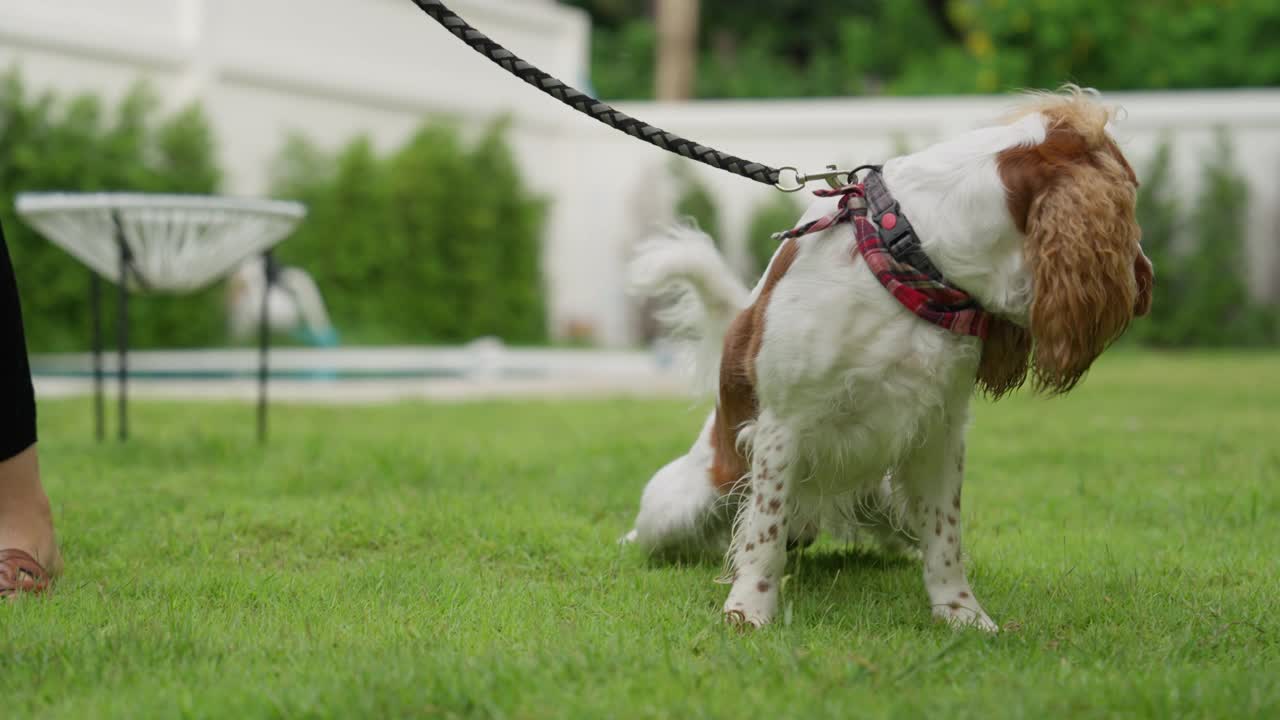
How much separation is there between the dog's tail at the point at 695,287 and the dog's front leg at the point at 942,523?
585 millimetres

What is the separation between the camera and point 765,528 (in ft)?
9.14

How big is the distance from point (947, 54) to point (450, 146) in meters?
11.8

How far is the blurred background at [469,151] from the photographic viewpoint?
1200 centimetres

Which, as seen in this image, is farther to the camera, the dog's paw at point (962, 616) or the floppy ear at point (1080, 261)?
the dog's paw at point (962, 616)

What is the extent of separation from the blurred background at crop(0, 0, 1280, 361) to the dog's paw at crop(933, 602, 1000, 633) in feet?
29.4

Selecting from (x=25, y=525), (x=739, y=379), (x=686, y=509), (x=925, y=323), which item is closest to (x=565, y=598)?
(x=686, y=509)

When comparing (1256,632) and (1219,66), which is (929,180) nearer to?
(1256,632)

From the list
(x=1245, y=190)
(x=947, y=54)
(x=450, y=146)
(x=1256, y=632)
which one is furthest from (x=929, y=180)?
(x=947, y=54)

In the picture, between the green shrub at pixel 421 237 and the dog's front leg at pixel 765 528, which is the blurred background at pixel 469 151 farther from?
the dog's front leg at pixel 765 528

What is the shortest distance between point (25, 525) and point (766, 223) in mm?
13418

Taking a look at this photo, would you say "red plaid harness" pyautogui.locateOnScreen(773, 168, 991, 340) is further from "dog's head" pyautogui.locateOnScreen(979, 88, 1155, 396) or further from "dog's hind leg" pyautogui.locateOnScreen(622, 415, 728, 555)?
"dog's hind leg" pyautogui.locateOnScreen(622, 415, 728, 555)

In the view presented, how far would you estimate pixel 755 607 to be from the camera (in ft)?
9.05

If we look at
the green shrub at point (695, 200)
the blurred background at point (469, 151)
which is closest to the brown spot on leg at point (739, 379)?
the blurred background at point (469, 151)

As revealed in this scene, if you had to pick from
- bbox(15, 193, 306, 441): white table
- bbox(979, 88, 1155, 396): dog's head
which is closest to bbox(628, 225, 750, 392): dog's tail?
bbox(979, 88, 1155, 396): dog's head
